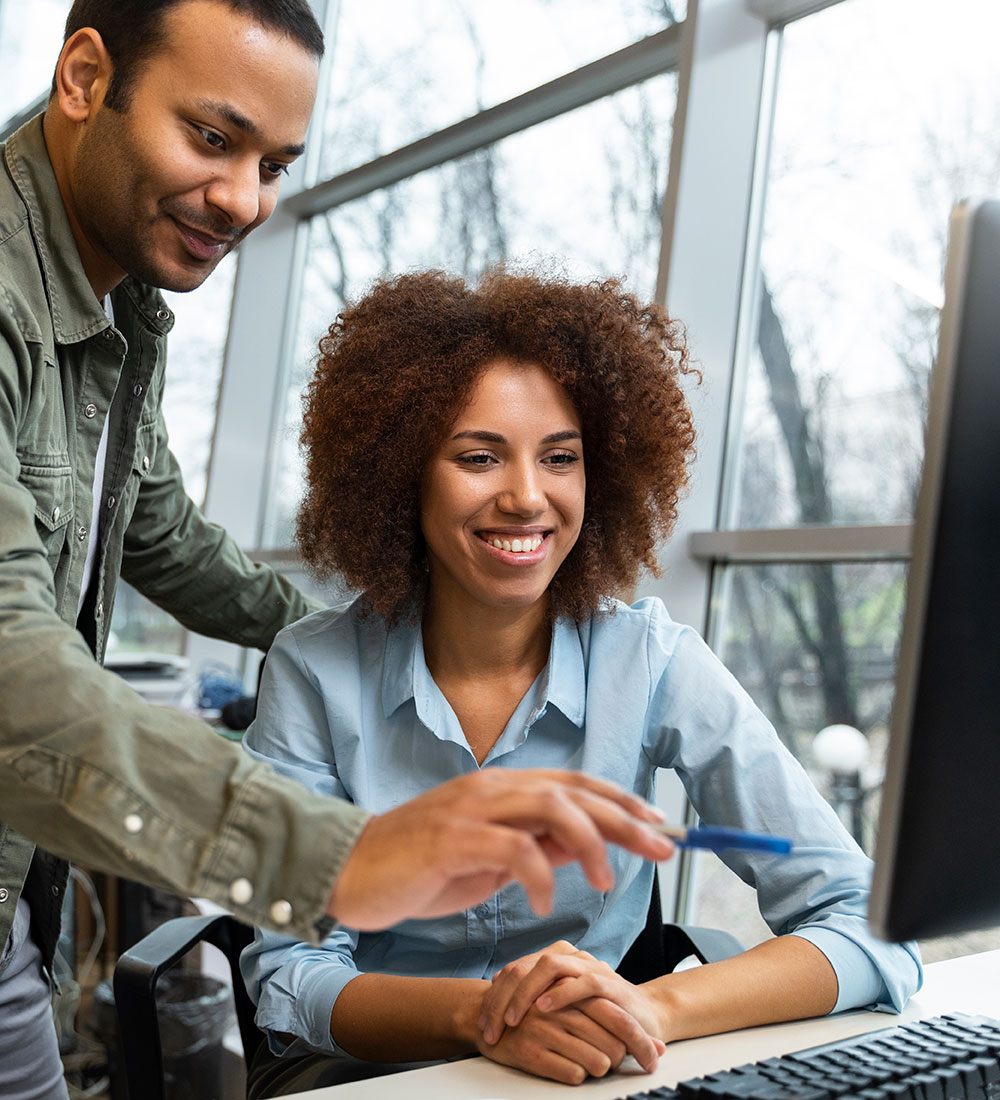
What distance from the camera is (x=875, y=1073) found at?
81cm

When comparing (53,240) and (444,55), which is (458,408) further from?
(444,55)

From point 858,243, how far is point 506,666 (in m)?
1.25

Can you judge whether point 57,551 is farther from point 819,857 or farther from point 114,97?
point 819,857

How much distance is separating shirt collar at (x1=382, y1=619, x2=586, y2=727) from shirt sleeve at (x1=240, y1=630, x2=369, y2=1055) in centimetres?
9

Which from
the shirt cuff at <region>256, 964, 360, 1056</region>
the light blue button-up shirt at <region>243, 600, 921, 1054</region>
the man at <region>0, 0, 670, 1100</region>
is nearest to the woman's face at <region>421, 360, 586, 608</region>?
the light blue button-up shirt at <region>243, 600, 921, 1054</region>

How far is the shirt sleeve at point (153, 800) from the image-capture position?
0.73m

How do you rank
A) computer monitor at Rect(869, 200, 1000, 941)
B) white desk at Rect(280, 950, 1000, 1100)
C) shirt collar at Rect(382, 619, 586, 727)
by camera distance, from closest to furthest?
computer monitor at Rect(869, 200, 1000, 941) < white desk at Rect(280, 950, 1000, 1100) < shirt collar at Rect(382, 619, 586, 727)

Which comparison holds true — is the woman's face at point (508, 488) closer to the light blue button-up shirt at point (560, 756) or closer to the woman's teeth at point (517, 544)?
the woman's teeth at point (517, 544)

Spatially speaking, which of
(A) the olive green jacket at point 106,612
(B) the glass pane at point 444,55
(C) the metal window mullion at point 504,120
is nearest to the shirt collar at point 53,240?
(A) the olive green jacket at point 106,612

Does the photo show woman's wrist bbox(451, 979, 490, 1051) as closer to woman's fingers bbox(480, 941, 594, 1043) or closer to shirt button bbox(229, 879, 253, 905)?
woman's fingers bbox(480, 941, 594, 1043)

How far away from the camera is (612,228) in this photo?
2.73 metres

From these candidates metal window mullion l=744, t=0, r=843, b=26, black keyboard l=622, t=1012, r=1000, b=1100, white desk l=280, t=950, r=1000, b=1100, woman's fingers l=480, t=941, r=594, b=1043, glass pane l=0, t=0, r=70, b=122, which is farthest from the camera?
glass pane l=0, t=0, r=70, b=122

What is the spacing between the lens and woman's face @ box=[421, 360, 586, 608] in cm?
140

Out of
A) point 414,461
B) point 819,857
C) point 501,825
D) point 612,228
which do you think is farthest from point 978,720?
point 612,228
